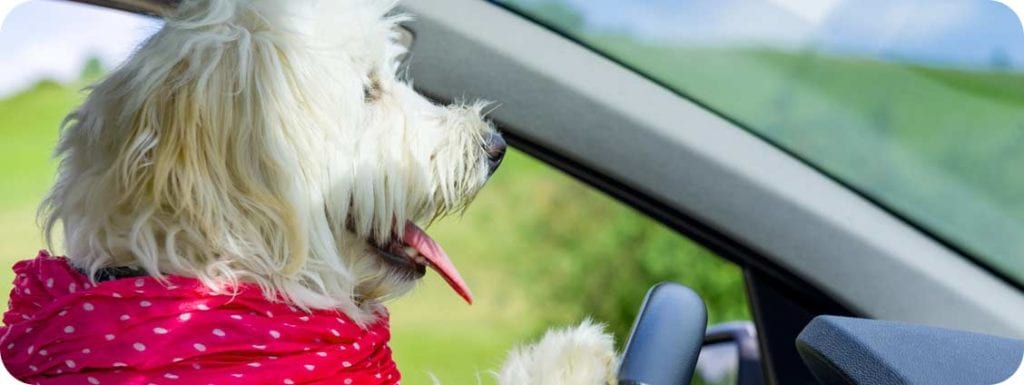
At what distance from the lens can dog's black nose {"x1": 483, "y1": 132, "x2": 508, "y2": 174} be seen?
2557 mm

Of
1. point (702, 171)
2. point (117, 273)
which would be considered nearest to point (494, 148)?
point (702, 171)

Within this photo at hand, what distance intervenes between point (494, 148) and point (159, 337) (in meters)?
0.88

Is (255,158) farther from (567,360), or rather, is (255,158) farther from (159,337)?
(567,360)

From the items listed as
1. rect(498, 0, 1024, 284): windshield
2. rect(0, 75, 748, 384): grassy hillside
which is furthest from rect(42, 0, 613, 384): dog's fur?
rect(0, 75, 748, 384): grassy hillside

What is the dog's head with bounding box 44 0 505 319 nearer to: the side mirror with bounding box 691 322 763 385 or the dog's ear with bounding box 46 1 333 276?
the dog's ear with bounding box 46 1 333 276

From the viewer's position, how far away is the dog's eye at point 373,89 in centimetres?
244

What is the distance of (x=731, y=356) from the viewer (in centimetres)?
305

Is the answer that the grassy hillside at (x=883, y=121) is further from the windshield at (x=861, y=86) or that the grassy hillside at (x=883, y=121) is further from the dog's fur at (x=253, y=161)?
the dog's fur at (x=253, y=161)

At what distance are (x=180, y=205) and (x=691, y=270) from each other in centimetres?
252

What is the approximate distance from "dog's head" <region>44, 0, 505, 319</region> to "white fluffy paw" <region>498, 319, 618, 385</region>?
21 centimetres

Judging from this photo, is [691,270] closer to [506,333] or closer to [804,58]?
[506,333]

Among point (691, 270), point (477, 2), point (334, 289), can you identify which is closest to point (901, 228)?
point (477, 2)

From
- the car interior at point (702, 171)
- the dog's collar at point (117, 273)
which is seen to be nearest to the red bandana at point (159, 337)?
the dog's collar at point (117, 273)

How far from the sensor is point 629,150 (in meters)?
2.67
